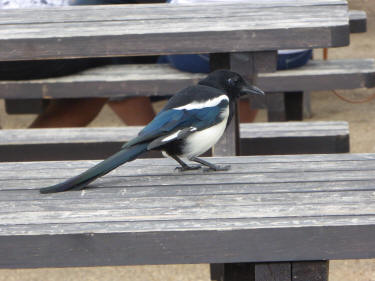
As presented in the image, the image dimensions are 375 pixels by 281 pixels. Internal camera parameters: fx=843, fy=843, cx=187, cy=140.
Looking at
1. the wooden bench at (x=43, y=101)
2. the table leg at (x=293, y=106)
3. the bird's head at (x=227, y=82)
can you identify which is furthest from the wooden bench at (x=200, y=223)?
the table leg at (x=293, y=106)

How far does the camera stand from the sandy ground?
3342 millimetres

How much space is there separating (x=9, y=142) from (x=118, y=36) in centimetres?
101

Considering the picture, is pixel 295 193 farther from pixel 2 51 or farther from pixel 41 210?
pixel 2 51

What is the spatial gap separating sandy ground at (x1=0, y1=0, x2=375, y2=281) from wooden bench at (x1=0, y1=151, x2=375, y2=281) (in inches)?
53.6

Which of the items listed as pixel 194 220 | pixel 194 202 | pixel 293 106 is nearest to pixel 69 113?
pixel 293 106

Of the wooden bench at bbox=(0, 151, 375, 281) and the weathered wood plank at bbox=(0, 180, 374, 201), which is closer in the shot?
the wooden bench at bbox=(0, 151, 375, 281)

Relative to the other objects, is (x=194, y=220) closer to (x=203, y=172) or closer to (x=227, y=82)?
(x=203, y=172)

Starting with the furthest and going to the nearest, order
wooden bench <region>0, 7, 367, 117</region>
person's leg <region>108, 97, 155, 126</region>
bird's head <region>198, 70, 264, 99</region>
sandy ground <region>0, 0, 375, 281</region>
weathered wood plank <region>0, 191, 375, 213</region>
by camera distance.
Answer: person's leg <region>108, 97, 155, 126</region>, wooden bench <region>0, 7, 367, 117</region>, sandy ground <region>0, 0, 375, 281</region>, bird's head <region>198, 70, 264, 99</region>, weathered wood plank <region>0, 191, 375, 213</region>

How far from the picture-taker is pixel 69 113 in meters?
4.80

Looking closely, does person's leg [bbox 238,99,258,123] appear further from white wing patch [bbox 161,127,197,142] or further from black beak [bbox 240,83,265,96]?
white wing patch [bbox 161,127,197,142]

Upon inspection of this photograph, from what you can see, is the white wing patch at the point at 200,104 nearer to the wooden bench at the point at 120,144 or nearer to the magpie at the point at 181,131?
the magpie at the point at 181,131

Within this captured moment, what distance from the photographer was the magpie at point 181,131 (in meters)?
1.99

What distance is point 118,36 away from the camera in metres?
2.67

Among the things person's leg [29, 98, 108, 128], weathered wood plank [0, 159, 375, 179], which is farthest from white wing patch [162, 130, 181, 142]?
person's leg [29, 98, 108, 128]
